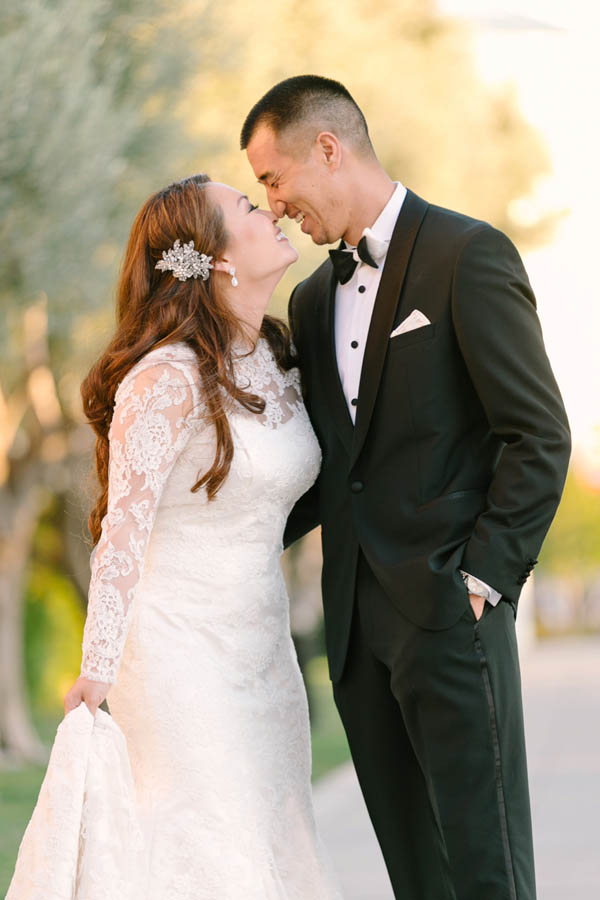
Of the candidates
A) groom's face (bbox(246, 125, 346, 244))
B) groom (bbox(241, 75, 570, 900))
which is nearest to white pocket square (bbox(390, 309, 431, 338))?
groom (bbox(241, 75, 570, 900))

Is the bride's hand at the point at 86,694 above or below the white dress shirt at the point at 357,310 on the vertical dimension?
below

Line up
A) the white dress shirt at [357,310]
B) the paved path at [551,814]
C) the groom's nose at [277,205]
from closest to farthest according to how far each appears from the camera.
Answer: the white dress shirt at [357,310] → the groom's nose at [277,205] → the paved path at [551,814]

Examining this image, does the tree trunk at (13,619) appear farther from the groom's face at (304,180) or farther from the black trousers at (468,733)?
the black trousers at (468,733)

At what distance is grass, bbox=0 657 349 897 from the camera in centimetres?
701

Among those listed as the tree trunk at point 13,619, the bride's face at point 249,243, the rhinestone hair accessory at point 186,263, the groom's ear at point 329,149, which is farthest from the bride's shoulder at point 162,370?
the tree trunk at point 13,619

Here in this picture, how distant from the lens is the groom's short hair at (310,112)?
3732mm

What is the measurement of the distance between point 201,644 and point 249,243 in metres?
1.12

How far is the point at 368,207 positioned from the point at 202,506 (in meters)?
0.95

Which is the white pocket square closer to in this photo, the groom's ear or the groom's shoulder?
the groom's shoulder

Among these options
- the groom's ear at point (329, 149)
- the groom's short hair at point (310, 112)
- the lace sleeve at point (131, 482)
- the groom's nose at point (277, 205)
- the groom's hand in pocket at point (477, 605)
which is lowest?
the groom's hand in pocket at point (477, 605)

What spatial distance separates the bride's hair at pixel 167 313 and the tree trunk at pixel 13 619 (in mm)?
7909

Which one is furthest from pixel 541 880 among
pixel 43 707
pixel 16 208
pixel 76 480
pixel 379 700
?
pixel 43 707

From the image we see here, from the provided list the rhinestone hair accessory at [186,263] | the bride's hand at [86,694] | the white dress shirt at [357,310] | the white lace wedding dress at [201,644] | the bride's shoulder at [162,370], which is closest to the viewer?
the bride's hand at [86,694]

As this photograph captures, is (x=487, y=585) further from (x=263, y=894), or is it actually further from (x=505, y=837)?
(x=263, y=894)
